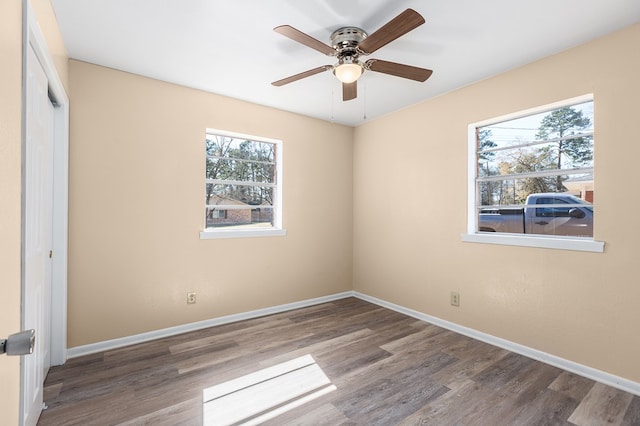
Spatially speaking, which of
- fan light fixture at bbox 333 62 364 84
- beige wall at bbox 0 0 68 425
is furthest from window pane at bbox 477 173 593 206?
beige wall at bbox 0 0 68 425

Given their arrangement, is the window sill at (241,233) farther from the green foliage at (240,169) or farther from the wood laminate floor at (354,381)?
the wood laminate floor at (354,381)

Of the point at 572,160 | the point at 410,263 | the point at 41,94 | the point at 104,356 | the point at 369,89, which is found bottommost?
the point at 104,356

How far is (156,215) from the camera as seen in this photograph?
2.99m

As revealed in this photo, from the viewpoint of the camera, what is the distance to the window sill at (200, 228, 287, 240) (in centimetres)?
329

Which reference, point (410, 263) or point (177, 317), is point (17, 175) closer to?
point (177, 317)

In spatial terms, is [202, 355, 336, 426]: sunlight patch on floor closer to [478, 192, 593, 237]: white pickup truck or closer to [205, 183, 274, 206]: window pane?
[205, 183, 274, 206]: window pane

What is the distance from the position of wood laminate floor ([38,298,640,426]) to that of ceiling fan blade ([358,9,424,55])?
232 centimetres

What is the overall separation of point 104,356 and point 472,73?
4.18 m

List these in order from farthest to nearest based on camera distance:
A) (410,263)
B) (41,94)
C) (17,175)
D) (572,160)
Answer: (410,263) → (572,160) → (41,94) → (17,175)

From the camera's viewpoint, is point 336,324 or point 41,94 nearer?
point 41,94

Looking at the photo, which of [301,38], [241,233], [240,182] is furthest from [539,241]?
[240,182]

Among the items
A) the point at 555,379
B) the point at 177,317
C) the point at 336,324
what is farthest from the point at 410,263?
the point at 177,317

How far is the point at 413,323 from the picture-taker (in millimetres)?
3414

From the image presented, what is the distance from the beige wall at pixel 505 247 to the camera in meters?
2.18
